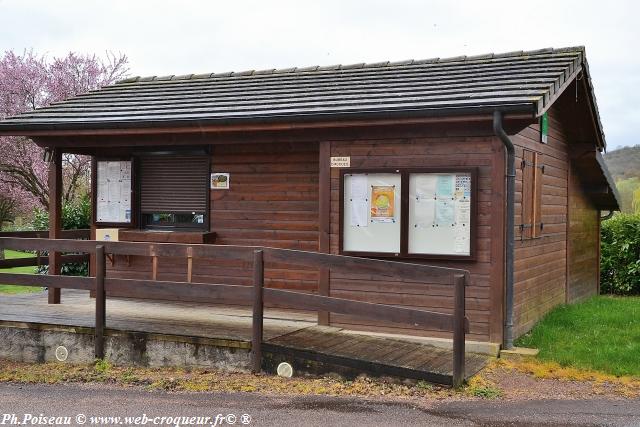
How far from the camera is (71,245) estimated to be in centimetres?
910

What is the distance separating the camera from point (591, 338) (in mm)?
9156

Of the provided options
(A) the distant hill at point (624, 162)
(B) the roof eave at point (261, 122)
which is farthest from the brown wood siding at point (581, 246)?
(A) the distant hill at point (624, 162)

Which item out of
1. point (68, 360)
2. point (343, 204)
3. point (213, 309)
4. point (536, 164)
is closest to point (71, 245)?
point (68, 360)

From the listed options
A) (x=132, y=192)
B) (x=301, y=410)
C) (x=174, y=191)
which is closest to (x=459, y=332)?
(x=301, y=410)

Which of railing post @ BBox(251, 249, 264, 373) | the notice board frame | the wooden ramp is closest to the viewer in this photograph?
the wooden ramp

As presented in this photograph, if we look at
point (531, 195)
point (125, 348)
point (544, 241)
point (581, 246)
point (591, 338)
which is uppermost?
point (531, 195)

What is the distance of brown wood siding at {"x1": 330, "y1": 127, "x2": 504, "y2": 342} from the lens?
27.9 ft

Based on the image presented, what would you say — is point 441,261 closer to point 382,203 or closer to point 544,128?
point 382,203

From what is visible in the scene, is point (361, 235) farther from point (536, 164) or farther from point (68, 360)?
point (68, 360)

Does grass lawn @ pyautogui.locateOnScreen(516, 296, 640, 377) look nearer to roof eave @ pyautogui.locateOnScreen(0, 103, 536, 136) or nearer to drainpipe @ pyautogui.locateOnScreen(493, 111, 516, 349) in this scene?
drainpipe @ pyautogui.locateOnScreen(493, 111, 516, 349)

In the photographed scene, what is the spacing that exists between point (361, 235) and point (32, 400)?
169 inches

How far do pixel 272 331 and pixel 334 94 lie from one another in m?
A: 3.36

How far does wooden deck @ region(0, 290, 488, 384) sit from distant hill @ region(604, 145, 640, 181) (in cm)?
5013

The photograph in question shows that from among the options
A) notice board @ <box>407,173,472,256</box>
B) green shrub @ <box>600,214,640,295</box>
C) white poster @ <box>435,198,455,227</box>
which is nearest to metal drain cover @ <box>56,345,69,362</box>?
notice board @ <box>407,173,472,256</box>
